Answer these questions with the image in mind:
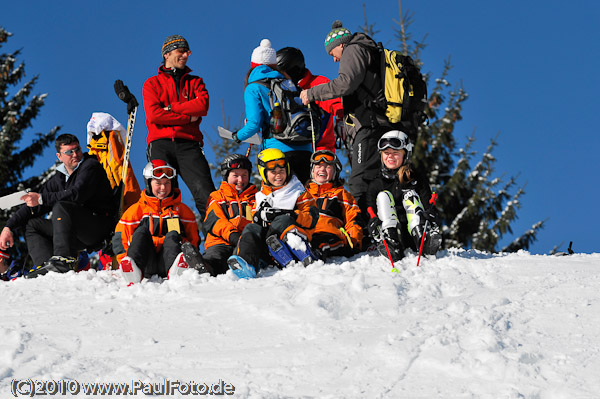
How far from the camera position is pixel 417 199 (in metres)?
6.97

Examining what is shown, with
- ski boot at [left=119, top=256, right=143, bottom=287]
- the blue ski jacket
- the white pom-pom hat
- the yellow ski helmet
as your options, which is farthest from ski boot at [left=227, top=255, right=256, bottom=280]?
the white pom-pom hat

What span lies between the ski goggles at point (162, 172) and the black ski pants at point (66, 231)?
1.12 m

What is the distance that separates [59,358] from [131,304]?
1132mm

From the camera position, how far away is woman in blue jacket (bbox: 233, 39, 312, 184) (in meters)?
7.75

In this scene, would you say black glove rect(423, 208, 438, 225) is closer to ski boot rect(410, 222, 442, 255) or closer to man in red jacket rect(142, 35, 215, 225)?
ski boot rect(410, 222, 442, 255)

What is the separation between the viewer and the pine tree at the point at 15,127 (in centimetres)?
1809

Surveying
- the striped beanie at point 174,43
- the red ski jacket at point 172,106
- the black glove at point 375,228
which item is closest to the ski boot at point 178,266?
the black glove at point 375,228

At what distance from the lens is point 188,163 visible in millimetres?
7902

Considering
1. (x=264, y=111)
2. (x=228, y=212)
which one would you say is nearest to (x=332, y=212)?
(x=228, y=212)

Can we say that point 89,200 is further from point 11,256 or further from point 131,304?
point 131,304

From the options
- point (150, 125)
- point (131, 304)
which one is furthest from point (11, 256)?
point (131, 304)

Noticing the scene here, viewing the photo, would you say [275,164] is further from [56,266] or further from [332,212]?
[56,266]

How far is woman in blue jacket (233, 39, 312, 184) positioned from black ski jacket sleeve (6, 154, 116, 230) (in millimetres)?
1661

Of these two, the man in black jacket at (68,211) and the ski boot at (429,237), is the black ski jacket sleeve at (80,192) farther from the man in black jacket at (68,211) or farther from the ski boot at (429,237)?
the ski boot at (429,237)
